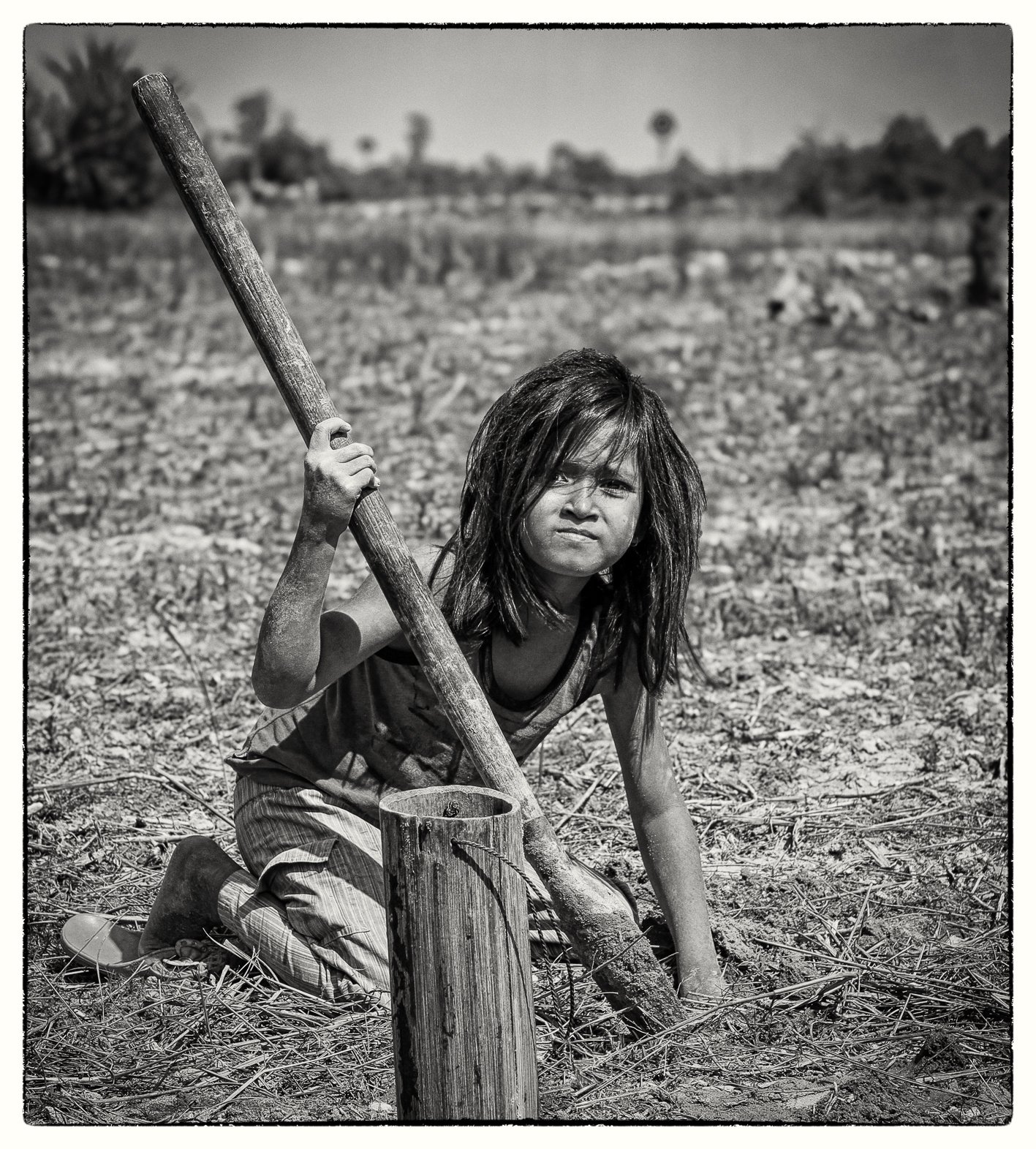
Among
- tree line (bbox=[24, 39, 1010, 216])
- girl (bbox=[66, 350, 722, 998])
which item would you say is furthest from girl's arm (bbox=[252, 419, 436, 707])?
tree line (bbox=[24, 39, 1010, 216])

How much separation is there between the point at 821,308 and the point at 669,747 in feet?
20.1

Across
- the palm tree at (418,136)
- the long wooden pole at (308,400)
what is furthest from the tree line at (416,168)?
A: the long wooden pole at (308,400)

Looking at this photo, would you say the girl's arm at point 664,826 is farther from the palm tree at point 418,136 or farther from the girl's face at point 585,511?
the palm tree at point 418,136

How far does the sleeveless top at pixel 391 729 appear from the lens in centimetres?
279

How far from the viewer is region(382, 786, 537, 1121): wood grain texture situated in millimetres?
2023

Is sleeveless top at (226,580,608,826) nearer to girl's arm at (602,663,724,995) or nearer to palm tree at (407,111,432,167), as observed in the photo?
girl's arm at (602,663,724,995)

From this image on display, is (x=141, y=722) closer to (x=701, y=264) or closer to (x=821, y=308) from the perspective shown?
(x=821, y=308)

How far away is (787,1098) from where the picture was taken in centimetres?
252

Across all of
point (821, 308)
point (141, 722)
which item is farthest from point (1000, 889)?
point (821, 308)

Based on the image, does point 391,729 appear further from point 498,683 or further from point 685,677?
point 685,677

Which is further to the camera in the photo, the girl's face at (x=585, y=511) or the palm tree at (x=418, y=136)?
A: the palm tree at (x=418, y=136)

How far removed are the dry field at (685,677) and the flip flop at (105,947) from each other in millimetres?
54

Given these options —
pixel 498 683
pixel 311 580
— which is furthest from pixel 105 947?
pixel 311 580

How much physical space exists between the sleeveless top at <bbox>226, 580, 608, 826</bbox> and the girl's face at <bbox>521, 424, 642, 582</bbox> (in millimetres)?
267
